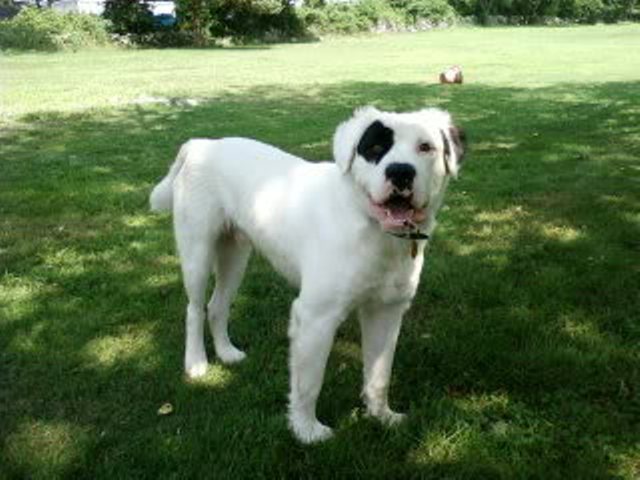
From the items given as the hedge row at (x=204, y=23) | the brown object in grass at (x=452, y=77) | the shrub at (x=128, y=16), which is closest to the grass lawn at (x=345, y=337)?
the brown object in grass at (x=452, y=77)

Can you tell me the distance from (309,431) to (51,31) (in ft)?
135

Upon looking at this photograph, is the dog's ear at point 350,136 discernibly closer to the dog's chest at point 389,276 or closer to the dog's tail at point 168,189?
the dog's chest at point 389,276

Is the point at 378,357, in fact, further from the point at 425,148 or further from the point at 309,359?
the point at 425,148

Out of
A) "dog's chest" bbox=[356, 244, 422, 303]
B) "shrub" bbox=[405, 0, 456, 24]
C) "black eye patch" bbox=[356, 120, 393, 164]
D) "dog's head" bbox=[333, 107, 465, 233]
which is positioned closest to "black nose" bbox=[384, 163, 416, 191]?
"dog's head" bbox=[333, 107, 465, 233]

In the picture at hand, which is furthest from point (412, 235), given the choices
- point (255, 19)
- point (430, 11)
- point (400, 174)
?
point (430, 11)

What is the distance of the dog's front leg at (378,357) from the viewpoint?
413cm

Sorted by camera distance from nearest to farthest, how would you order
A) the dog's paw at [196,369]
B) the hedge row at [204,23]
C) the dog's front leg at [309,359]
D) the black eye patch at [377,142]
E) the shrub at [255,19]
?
the black eye patch at [377,142], the dog's front leg at [309,359], the dog's paw at [196,369], the hedge row at [204,23], the shrub at [255,19]

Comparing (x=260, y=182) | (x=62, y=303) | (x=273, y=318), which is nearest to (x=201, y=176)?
(x=260, y=182)

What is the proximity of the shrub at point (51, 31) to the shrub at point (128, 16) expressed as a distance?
714mm

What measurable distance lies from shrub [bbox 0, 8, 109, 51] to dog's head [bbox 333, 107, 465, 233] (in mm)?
39309

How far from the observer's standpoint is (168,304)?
18.9 ft

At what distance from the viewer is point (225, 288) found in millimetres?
5031

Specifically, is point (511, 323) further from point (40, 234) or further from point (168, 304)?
point (40, 234)

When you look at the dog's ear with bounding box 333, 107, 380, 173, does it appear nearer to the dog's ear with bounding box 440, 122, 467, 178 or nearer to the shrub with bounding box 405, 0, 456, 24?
the dog's ear with bounding box 440, 122, 467, 178
